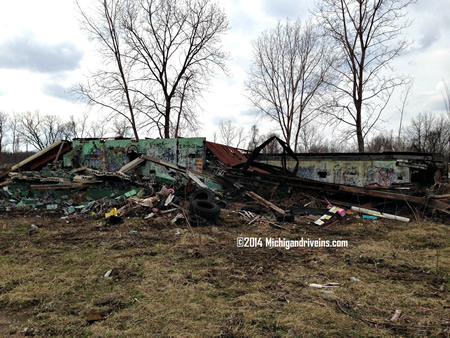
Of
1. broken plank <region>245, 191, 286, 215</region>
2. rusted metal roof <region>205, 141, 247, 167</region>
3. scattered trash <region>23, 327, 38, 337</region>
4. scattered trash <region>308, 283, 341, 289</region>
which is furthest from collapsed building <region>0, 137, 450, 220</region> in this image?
scattered trash <region>23, 327, 38, 337</region>

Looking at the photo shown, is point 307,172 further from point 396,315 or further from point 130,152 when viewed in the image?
point 396,315

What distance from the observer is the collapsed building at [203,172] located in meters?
10.0

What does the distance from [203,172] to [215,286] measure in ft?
27.6

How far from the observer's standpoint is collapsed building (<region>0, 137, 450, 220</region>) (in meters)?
10.0

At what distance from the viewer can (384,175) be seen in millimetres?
12219

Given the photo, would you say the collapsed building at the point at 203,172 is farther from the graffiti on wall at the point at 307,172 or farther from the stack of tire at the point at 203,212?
the stack of tire at the point at 203,212

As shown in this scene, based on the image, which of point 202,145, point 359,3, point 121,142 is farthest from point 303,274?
point 359,3

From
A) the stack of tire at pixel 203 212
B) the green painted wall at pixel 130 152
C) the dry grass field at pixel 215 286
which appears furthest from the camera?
the green painted wall at pixel 130 152

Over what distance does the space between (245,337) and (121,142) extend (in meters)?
13.5

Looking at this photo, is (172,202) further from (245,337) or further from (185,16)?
(185,16)

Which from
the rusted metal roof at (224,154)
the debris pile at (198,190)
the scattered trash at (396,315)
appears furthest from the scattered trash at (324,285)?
the rusted metal roof at (224,154)

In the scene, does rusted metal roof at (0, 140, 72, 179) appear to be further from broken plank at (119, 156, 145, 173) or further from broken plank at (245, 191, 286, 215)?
broken plank at (245, 191, 286, 215)

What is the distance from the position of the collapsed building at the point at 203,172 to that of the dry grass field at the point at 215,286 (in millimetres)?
3864

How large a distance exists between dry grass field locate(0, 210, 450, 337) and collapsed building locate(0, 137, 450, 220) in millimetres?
3864
